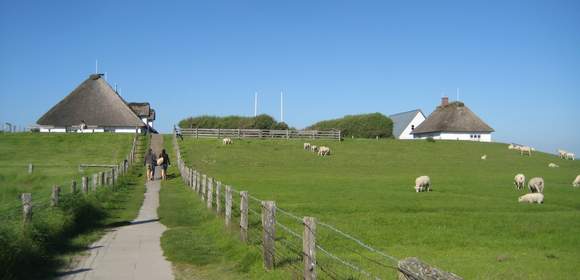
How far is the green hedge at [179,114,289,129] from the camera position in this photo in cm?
9381

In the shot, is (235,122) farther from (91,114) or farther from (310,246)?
(310,246)

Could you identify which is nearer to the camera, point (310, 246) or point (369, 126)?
point (310, 246)

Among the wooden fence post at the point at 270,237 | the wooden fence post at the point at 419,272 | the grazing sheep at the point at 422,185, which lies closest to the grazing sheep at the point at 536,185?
the grazing sheep at the point at 422,185

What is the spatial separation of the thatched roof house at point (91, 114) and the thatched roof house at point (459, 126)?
4633cm

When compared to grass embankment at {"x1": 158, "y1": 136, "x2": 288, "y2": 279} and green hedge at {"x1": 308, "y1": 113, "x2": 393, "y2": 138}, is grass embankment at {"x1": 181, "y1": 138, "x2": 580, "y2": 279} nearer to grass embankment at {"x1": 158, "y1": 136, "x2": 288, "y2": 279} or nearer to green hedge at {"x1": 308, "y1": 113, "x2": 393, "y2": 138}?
grass embankment at {"x1": 158, "y1": 136, "x2": 288, "y2": 279}

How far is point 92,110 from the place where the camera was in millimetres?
76375

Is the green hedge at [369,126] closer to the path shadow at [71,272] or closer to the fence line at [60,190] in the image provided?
the fence line at [60,190]

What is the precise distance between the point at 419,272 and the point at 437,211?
16.4m

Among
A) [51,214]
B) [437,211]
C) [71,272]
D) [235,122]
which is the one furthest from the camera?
[235,122]

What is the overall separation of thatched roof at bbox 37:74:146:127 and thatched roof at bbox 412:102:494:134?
46732 mm

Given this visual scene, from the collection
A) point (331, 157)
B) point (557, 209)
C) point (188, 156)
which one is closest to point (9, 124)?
point (188, 156)

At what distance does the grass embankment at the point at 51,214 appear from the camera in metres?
9.88

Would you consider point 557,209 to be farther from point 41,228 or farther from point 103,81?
point 103,81

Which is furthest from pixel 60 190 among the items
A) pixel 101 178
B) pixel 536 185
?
pixel 536 185
